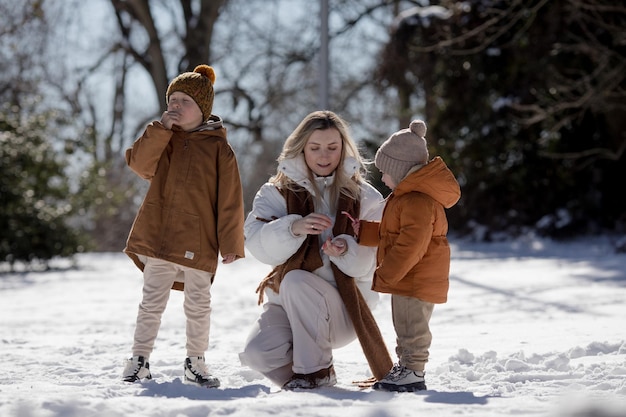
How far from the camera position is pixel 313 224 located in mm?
4242

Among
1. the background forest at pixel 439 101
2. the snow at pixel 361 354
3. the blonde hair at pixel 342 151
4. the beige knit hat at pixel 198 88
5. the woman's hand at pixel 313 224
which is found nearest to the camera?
the snow at pixel 361 354

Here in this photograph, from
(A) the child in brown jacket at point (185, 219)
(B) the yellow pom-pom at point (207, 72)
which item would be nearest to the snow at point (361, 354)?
(A) the child in brown jacket at point (185, 219)

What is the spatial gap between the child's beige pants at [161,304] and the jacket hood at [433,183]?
1.20 meters

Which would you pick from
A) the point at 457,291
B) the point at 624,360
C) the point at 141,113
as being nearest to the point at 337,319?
the point at 624,360

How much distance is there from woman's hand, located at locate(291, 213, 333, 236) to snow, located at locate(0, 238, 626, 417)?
2.48 feet

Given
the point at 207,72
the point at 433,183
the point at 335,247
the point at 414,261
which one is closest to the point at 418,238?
the point at 414,261

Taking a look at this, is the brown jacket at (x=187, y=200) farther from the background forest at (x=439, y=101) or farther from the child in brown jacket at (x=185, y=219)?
the background forest at (x=439, y=101)

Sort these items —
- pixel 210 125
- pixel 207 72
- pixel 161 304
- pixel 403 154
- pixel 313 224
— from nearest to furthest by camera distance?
pixel 313 224 → pixel 403 154 → pixel 161 304 → pixel 210 125 → pixel 207 72

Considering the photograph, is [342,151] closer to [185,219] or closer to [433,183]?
[433,183]

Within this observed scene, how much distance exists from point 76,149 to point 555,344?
1163 cm

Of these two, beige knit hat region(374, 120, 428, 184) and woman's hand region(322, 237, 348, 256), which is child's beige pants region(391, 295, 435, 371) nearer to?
woman's hand region(322, 237, 348, 256)

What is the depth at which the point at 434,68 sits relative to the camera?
18.0 m

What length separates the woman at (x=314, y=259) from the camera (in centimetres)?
429

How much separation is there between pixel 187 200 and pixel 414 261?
1.28 m
